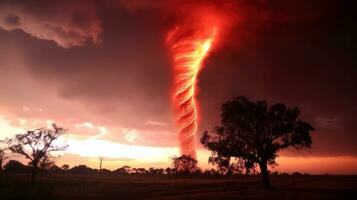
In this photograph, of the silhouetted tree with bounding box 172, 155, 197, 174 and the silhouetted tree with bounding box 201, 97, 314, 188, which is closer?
the silhouetted tree with bounding box 201, 97, 314, 188

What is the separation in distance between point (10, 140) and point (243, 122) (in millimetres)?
56542

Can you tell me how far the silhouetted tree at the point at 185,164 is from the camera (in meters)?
178

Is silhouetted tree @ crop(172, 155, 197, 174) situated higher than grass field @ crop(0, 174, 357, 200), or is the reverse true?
silhouetted tree @ crop(172, 155, 197, 174)

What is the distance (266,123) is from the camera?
197ft

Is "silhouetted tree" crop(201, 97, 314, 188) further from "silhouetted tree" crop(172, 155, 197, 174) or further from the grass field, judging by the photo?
"silhouetted tree" crop(172, 155, 197, 174)

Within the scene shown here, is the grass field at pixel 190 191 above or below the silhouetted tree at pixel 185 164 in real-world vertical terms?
below

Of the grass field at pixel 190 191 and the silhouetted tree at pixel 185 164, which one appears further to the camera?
the silhouetted tree at pixel 185 164

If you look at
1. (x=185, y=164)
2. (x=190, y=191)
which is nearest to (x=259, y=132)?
(x=190, y=191)

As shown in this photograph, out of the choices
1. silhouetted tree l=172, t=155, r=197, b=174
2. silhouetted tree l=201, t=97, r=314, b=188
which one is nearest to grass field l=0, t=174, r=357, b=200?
silhouetted tree l=201, t=97, r=314, b=188

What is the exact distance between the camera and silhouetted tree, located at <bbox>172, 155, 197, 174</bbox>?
17762cm

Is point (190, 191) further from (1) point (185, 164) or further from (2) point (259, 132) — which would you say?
(1) point (185, 164)

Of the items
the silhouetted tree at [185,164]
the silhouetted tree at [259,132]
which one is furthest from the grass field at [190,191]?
the silhouetted tree at [185,164]

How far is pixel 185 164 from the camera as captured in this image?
17975cm

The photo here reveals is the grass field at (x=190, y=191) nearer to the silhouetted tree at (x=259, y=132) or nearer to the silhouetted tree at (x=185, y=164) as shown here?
the silhouetted tree at (x=259, y=132)
